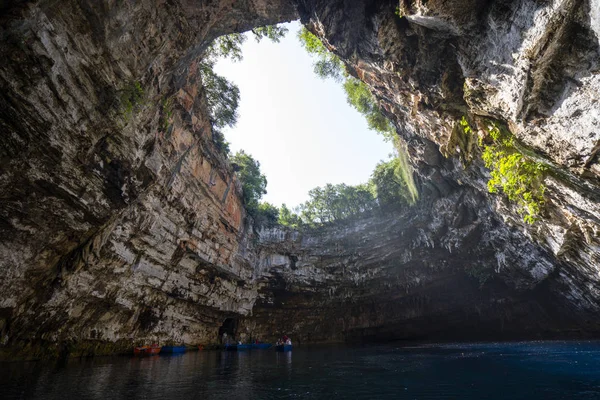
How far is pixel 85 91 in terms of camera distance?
27.8ft

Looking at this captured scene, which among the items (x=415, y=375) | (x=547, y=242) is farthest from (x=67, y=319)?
(x=547, y=242)

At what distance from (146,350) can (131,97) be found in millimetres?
14236

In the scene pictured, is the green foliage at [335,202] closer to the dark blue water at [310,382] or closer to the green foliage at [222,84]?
the green foliage at [222,84]

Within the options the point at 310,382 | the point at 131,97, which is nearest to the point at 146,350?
the point at 310,382

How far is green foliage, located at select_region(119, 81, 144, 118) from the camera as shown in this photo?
30.9ft

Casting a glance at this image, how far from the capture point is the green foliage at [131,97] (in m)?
9.41

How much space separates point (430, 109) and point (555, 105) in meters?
4.62

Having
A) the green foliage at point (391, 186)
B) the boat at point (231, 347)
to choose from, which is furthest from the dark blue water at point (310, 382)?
the green foliage at point (391, 186)

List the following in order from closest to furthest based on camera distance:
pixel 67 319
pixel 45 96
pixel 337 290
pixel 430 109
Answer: pixel 45 96
pixel 430 109
pixel 67 319
pixel 337 290

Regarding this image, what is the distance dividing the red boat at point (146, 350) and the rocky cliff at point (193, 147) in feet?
2.57

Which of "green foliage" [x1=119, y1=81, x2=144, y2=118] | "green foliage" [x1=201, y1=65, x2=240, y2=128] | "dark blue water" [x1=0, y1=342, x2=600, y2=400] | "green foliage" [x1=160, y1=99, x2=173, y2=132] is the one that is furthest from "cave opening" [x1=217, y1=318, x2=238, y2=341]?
"green foliage" [x1=119, y1=81, x2=144, y2=118]

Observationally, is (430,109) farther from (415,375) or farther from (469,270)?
(469,270)

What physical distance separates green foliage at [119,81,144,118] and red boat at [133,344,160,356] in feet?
44.1

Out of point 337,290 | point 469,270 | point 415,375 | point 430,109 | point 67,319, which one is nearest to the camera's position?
point 415,375
